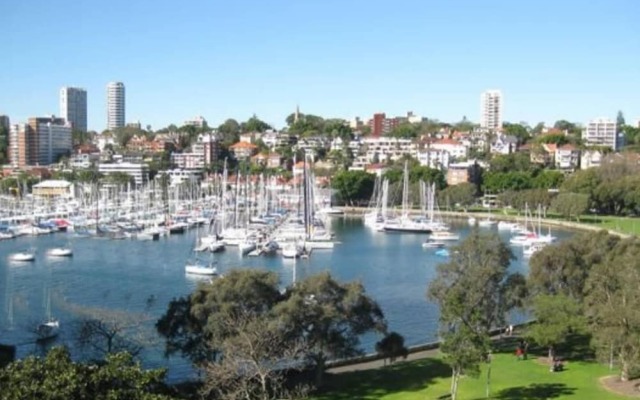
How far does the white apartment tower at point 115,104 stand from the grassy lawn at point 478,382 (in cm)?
17198

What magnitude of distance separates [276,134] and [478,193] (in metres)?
43.2

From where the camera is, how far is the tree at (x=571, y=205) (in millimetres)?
55219

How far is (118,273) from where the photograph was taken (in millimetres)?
35125

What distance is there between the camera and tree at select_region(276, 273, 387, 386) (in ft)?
55.3

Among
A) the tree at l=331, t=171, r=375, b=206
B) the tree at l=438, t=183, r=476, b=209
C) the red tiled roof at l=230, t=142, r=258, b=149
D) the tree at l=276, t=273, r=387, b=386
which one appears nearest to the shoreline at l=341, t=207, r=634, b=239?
the tree at l=331, t=171, r=375, b=206

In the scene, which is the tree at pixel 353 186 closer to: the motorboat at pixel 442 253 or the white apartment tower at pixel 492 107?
the motorboat at pixel 442 253

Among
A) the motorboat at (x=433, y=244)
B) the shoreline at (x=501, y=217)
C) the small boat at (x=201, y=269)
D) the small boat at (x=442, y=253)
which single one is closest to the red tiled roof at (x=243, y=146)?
the shoreline at (x=501, y=217)

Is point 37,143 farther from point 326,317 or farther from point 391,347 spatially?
point 326,317

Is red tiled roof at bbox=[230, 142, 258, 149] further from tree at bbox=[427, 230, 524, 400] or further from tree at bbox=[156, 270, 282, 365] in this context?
tree at bbox=[156, 270, 282, 365]

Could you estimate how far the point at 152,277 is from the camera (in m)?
34.2

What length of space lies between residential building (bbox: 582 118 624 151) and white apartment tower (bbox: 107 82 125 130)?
113 meters

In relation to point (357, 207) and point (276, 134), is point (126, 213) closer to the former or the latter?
point (357, 207)

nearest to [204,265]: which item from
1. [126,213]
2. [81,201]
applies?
[126,213]

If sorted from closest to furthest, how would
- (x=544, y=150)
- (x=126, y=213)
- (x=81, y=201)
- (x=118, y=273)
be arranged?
(x=118, y=273)
(x=126, y=213)
(x=81, y=201)
(x=544, y=150)
